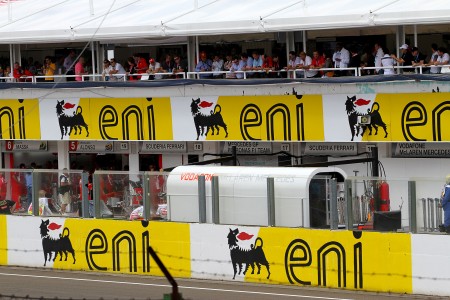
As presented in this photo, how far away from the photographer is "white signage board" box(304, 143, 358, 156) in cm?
2919

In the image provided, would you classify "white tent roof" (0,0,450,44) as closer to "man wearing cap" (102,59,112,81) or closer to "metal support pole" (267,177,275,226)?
"man wearing cap" (102,59,112,81)

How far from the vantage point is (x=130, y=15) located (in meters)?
33.0

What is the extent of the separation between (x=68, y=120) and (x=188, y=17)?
4416 millimetres

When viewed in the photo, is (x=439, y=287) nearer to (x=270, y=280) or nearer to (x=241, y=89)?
(x=270, y=280)

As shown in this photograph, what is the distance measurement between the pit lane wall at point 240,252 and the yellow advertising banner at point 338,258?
0.7 inches

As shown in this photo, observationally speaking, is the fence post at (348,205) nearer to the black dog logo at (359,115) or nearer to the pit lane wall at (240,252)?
the pit lane wall at (240,252)

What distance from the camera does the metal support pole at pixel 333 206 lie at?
2297 centimetres

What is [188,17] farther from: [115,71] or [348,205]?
[348,205]

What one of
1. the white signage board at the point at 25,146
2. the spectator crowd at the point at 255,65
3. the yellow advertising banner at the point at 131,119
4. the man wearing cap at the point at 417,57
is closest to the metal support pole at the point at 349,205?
the spectator crowd at the point at 255,65

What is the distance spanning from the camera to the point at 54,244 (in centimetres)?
2744

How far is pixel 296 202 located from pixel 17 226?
7511 millimetres

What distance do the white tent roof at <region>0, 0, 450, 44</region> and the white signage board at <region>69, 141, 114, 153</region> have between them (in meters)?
2.95

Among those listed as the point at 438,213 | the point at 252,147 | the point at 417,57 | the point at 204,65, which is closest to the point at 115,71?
the point at 204,65

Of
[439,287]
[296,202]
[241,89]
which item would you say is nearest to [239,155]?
[241,89]
